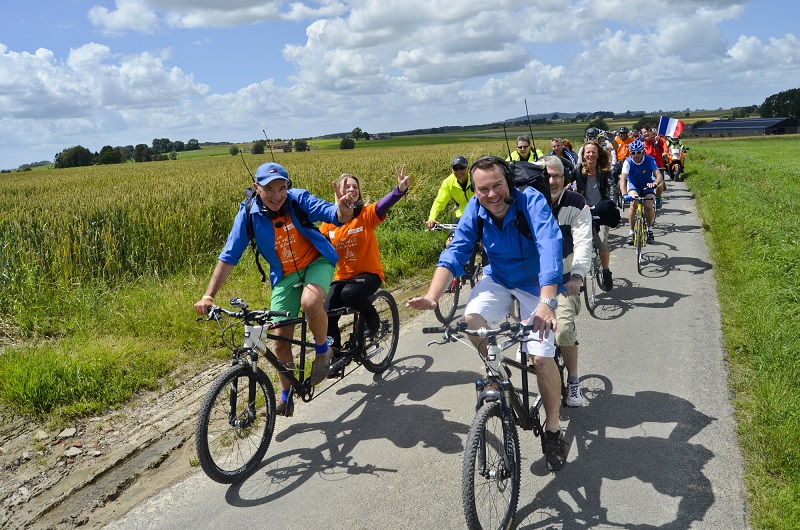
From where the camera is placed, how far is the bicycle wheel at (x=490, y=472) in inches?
124

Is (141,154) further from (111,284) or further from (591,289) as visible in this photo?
(591,289)

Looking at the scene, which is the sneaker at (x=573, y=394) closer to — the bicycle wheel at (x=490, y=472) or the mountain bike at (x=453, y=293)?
the bicycle wheel at (x=490, y=472)

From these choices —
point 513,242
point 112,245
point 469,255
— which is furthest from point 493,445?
point 112,245

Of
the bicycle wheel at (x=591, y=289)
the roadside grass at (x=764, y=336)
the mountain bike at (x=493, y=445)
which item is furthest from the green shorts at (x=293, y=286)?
the bicycle wheel at (x=591, y=289)

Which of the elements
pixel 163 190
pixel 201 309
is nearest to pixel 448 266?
pixel 201 309

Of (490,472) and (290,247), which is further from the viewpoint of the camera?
(290,247)

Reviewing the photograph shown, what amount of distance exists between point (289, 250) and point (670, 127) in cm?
2265

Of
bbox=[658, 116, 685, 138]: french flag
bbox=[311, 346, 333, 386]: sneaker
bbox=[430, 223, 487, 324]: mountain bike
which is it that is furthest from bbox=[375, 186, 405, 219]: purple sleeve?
bbox=[658, 116, 685, 138]: french flag

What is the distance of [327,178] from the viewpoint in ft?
60.5

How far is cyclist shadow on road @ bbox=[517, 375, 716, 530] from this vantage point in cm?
361

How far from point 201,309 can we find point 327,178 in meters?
14.4

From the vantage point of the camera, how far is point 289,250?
4992 mm

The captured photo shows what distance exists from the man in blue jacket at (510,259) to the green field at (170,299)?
1406mm

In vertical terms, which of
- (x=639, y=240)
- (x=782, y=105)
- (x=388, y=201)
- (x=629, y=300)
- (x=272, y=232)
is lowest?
(x=629, y=300)
